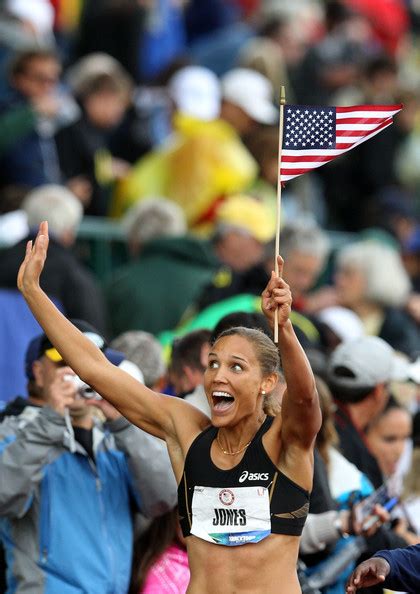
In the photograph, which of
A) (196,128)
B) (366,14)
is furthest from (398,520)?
(366,14)

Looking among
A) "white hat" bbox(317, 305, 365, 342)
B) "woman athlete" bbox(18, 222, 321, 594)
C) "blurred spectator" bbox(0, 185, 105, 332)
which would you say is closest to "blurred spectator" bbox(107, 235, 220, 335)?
"blurred spectator" bbox(0, 185, 105, 332)

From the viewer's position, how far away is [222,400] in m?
6.41

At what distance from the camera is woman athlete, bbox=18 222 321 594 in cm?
634

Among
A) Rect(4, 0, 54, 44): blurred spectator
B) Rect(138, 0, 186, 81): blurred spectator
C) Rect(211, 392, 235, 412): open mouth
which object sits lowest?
Rect(211, 392, 235, 412): open mouth

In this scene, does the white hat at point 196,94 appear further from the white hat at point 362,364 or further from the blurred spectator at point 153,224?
the white hat at point 362,364

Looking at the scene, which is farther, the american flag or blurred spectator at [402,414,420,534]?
blurred spectator at [402,414,420,534]

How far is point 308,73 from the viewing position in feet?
52.2

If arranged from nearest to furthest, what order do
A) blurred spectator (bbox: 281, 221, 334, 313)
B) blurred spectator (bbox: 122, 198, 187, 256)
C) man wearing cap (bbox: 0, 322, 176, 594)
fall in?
Answer: man wearing cap (bbox: 0, 322, 176, 594) → blurred spectator (bbox: 281, 221, 334, 313) → blurred spectator (bbox: 122, 198, 187, 256)

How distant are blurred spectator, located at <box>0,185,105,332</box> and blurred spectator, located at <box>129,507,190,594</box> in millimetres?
2186

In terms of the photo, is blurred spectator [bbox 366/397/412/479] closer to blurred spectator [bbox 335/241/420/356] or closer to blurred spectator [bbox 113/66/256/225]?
blurred spectator [bbox 335/241/420/356]

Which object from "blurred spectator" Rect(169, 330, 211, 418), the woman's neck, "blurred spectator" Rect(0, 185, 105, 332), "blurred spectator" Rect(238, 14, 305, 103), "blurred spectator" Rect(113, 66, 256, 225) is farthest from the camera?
"blurred spectator" Rect(238, 14, 305, 103)

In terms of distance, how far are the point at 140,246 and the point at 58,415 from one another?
12.7 feet

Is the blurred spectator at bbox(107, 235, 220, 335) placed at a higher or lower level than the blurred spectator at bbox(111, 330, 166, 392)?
lower

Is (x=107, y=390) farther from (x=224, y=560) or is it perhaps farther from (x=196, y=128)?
(x=196, y=128)
